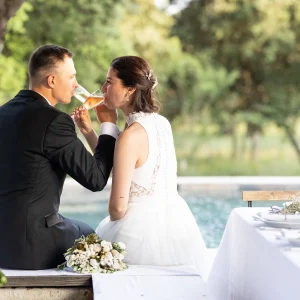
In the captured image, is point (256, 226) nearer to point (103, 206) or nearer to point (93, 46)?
point (103, 206)

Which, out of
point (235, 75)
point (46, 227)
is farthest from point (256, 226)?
point (235, 75)

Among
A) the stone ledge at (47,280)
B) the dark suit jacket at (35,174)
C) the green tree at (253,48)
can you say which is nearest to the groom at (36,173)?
the dark suit jacket at (35,174)

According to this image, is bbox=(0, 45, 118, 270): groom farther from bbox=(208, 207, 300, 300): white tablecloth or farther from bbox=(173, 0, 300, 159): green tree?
bbox=(173, 0, 300, 159): green tree

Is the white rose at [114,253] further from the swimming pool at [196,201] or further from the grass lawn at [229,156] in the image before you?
the grass lawn at [229,156]

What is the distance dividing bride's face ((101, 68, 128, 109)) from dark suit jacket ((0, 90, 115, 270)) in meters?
0.27

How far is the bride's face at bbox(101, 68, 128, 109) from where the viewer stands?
2959 mm

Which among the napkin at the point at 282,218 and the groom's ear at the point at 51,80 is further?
the groom's ear at the point at 51,80

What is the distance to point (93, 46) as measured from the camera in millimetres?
14156

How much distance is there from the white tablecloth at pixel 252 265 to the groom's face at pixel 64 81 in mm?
877

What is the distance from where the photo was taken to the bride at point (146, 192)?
9.57 feet

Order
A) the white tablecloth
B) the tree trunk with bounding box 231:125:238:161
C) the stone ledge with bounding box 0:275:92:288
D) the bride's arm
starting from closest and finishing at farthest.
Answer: the white tablecloth, the stone ledge with bounding box 0:275:92:288, the bride's arm, the tree trunk with bounding box 231:125:238:161

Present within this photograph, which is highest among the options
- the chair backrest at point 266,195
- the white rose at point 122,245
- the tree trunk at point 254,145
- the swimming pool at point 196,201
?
the chair backrest at point 266,195

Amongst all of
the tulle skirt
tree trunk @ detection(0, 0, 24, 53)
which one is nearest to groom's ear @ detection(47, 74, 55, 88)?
the tulle skirt

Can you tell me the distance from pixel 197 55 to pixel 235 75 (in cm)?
106
